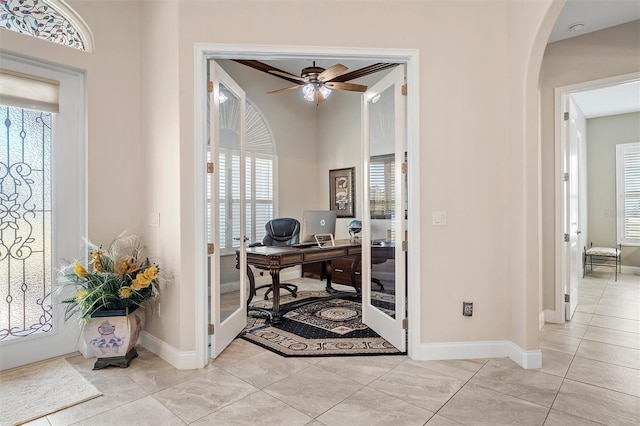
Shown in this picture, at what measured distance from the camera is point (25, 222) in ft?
8.84

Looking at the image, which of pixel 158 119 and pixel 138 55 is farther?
pixel 138 55

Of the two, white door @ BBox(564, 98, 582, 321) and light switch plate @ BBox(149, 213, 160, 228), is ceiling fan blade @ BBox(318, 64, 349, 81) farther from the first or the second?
white door @ BBox(564, 98, 582, 321)

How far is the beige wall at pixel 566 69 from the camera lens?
3338 millimetres

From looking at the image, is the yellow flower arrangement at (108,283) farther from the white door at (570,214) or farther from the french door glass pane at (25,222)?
the white door at (570,214)

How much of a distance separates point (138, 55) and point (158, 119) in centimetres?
75

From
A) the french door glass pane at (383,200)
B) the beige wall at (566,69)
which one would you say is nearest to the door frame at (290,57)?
the french door glass pane at (383,200)

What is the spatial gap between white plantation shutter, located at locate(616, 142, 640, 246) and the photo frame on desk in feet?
16.2

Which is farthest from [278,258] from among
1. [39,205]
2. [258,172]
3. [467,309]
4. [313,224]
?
[258,172]

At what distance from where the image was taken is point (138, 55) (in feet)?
10.3

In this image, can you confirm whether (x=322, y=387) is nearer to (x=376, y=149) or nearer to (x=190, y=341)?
(x=190, y=341)

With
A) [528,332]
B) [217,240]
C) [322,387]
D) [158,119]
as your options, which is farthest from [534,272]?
[158,119]

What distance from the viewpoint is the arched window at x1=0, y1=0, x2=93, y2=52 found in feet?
8.62

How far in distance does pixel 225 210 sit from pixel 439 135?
1.94 meters

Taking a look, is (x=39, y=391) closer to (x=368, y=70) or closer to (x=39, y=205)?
(x=39, y=205)
